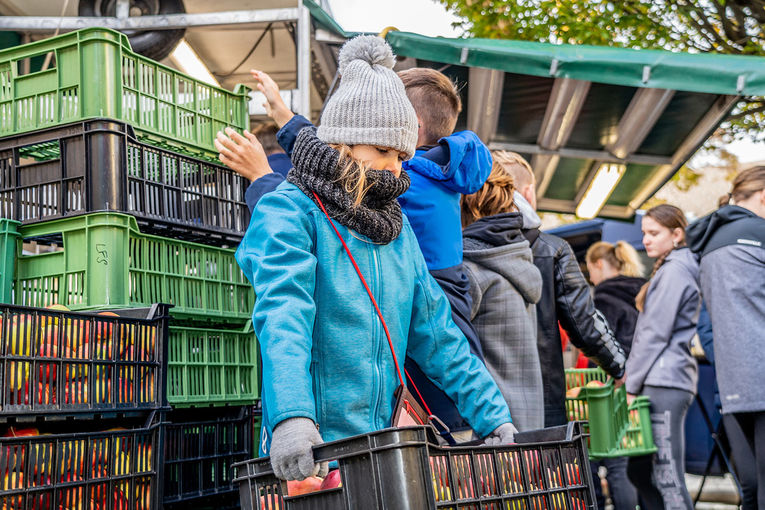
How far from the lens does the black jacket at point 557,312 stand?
13.0 feet

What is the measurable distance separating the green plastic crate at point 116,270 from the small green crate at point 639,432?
259 centimetres

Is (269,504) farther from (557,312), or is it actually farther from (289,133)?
(557,312)

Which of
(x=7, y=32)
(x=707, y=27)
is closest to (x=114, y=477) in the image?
(x=7, y=32)

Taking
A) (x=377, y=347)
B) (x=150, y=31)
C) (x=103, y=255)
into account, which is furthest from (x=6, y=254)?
(x=150, y=31)

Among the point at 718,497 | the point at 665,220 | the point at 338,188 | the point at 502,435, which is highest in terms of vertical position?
the point at 665,220

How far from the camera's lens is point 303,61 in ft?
15.7

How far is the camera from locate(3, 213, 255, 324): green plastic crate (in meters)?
3.23

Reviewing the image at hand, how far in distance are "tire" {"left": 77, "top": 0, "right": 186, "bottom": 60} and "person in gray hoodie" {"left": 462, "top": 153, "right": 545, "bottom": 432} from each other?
121 inches

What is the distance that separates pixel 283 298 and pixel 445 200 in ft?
3.90

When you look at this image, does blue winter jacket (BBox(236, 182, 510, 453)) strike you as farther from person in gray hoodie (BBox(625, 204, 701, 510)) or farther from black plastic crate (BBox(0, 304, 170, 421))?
person in gray hoodie (BBox(625, 204, 701, 510))

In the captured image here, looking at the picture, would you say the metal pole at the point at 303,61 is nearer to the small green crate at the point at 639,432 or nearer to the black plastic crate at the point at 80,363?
the black plastic crate at the point at 80,363

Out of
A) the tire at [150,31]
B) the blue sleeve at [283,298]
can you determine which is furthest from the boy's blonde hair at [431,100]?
the tire at [150,31]

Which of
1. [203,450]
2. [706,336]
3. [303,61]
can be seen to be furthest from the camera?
[706,336]

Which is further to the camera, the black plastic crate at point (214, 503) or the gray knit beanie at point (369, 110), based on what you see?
the black plastic crate at point (214, 503)
